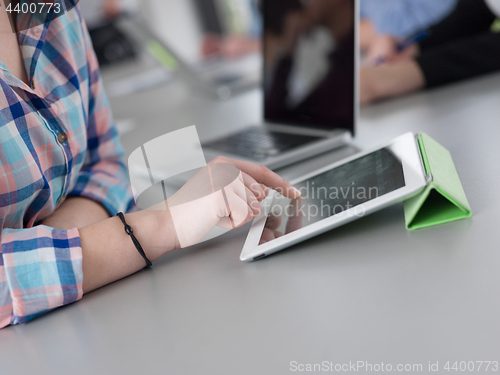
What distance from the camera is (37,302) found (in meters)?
0.46

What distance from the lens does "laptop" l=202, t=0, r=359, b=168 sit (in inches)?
30.4

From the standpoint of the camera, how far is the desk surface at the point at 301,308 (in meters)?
0.33

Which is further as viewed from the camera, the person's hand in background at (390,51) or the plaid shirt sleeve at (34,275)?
the person's hand in background at (390,51)

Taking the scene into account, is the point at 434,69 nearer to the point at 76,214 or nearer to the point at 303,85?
the point at 303,85

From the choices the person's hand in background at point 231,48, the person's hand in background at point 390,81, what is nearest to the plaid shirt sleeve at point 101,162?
the person's hand in background at point 390,81

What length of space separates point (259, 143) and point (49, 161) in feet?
1.30

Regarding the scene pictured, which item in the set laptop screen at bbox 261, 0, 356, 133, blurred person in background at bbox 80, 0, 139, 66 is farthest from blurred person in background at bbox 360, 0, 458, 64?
blurred person in background at bbox 80, 0, 139, 66

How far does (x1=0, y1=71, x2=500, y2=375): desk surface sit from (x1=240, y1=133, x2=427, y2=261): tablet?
0.02m

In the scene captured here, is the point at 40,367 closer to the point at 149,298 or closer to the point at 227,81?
the point at 149,298

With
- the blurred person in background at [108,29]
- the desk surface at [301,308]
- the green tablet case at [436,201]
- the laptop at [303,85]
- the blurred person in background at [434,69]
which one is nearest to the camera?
the desk surface at [301,308]

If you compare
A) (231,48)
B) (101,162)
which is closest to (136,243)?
(101,162)

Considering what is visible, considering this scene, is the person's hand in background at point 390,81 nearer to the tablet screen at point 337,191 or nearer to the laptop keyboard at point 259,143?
the laptop keyboard at point 259,143

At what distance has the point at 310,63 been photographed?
88 cm

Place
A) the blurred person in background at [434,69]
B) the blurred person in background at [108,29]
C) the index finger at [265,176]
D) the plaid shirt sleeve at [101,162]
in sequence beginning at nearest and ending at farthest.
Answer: the index finger at [265,176], the plaid shirt sleeve at [101,162], the blurred person in background at [434,69], the blurred person in background at [108,29]
